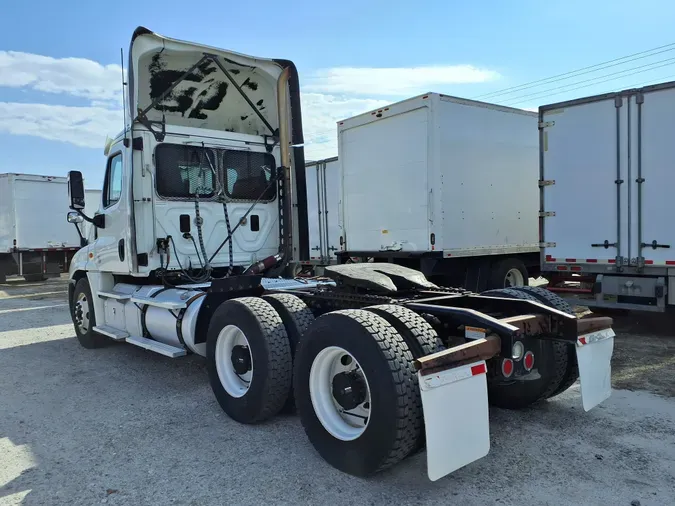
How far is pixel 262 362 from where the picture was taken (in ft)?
13.8

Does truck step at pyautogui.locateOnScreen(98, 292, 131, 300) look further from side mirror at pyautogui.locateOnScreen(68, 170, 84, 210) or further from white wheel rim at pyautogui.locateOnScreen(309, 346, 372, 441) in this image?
white wheel rim at pyautogui.locateOnScreen(309, 346, 372, 441)

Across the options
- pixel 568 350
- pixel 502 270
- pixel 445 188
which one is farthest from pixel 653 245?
pixel 568 350

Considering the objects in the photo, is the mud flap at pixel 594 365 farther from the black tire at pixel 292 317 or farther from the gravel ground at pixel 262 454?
the black tire at pixel 292 317

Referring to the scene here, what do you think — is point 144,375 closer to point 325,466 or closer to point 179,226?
point 179,226

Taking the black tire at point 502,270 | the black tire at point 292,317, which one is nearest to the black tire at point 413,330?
the black tire at point 292,317

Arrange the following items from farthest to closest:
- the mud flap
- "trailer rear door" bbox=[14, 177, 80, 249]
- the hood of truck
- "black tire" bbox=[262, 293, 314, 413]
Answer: "trailer rear door" bbox=[14, 177, 80, 249] < the hood of truck < "black tire" bbox=[262, 293, 314, 413] < the mud flap

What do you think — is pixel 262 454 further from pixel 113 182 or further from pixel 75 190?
pixel 75 190

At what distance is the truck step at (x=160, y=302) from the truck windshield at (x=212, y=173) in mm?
1230

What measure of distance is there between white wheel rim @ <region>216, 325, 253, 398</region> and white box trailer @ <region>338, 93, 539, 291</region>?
4.82 metres

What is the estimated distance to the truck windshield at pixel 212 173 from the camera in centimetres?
634

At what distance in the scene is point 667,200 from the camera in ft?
23.4

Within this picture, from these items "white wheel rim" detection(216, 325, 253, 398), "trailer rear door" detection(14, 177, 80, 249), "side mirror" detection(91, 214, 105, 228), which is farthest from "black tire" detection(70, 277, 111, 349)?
"trailer rear door" detection(14, 177, 80, 249)

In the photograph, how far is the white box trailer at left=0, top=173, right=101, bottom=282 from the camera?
61.9 feet

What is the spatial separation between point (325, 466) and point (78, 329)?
5715mm
